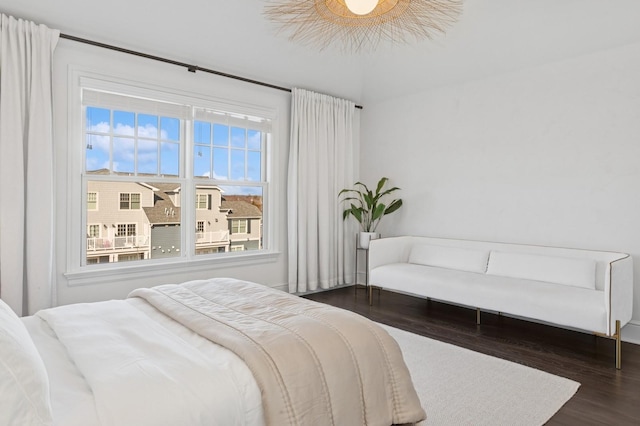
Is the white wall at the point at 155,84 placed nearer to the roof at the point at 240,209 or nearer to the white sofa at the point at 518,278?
the roof at the point at 240,209

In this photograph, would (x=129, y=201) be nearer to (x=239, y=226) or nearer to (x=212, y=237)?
(x=212, y=237)

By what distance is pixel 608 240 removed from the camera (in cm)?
355

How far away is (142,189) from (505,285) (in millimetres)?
3410

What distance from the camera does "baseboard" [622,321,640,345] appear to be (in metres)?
3.36

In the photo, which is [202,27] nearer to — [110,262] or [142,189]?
[142,189]

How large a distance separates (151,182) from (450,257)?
10.2 feet

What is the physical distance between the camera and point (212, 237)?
440 centimetres

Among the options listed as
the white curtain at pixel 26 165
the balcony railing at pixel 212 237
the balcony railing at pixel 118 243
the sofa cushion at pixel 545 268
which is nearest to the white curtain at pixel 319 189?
the balcony railing at pixel 212 237

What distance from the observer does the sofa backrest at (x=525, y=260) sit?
3.46 meters

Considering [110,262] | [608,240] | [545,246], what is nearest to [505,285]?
[545,246]

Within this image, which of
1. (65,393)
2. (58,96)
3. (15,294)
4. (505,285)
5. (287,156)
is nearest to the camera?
(65,393)

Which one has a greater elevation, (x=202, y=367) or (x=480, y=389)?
(x=202, y=367)

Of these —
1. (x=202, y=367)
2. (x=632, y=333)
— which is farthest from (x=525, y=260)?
(x=202, y=367)

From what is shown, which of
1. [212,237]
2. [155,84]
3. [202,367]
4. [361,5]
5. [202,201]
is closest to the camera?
[202,367]
